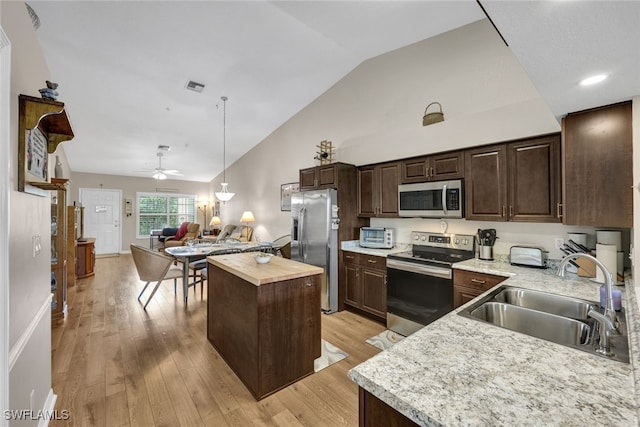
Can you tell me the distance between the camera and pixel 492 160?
8.39 ft

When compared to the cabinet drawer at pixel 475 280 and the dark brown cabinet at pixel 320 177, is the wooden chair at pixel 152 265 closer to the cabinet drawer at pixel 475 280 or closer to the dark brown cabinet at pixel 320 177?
the dark brown cabinet at pixel 320 177

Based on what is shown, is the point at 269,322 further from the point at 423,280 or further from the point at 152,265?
the point at 152,265

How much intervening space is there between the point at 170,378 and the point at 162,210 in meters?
8.08

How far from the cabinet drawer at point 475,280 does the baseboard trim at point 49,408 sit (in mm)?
3077

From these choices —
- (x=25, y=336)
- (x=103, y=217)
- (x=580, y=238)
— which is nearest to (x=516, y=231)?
(x=580, y=238)

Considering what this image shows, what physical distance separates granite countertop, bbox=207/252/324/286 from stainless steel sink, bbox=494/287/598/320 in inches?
51.3

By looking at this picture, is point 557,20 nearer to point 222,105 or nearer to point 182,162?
point 222,105

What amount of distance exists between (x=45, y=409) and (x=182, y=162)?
21.9ft

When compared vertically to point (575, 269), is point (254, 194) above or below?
above

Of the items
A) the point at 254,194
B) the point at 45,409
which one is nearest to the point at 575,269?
the point at 45,409

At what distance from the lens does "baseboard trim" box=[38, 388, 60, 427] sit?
1602mm

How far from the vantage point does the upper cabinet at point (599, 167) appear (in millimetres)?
1714

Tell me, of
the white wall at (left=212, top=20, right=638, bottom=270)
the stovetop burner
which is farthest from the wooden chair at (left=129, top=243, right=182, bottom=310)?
the stovetop burner

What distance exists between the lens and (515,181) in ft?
8.00
